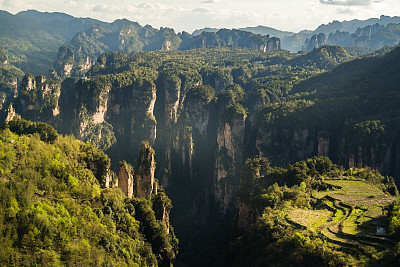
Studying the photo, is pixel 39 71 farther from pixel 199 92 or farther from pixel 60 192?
pixel 60 192

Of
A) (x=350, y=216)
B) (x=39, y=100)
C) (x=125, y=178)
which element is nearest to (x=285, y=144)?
(x=125, y=178)

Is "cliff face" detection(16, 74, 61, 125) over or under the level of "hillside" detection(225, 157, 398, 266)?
over

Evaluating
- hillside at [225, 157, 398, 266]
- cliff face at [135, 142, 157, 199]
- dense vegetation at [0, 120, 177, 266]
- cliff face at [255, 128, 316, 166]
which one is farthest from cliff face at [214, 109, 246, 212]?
dense vegetation at [0, 120, 177, 266]

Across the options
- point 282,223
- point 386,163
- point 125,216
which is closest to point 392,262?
point 282,223

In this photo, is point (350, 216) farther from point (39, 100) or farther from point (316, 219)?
point (39, 100)

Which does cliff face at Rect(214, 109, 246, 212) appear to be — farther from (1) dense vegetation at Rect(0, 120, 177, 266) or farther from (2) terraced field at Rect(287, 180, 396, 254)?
(2) terraced field at Rect(287, 180, 396, 254)
